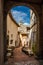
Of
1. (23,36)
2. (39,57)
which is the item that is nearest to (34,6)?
(39,57)

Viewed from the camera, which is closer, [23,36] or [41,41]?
[41,41]

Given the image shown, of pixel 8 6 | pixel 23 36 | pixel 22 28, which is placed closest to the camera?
pixel 8 6

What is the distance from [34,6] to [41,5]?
33cm

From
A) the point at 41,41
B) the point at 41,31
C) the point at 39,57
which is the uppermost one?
the point at 41,31

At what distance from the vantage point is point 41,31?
7586 mm

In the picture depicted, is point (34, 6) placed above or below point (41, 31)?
above

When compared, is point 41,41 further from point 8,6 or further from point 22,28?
point 22,28

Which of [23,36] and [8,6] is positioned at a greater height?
[8,6]

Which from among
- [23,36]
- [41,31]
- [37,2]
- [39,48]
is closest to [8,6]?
[37,2]

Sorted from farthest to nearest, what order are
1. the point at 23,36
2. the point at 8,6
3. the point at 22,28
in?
the point at 23,36 → the point at 22,28 → the point at 8,6

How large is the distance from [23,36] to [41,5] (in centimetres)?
1479

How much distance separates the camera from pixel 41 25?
755 cm

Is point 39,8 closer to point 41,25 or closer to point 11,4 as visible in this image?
point 41,25

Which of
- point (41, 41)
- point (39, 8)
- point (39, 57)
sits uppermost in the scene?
point (39, 8)
